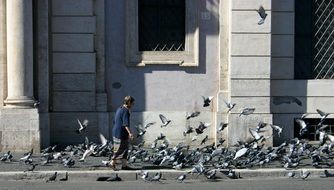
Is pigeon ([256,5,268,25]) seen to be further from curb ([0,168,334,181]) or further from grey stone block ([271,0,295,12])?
curb ([0,168,334,181])

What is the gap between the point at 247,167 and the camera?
1217 cm

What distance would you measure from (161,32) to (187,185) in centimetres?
527

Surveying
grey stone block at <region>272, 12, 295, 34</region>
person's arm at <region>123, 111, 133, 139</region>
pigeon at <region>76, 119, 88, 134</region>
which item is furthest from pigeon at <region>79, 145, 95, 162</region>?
grey stone block at <region>272, 12, 295, 34</region>

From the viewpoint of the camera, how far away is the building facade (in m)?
14.5

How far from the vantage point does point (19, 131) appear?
1367 cm

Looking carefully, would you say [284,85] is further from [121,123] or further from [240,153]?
[121,123]

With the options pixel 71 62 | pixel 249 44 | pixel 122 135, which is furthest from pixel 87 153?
pixel 249 44

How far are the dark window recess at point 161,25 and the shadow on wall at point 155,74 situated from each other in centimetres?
46

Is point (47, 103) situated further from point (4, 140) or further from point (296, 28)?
point (296, 28)

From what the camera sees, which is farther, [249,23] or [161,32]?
[161,32]

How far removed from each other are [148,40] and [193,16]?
4.16ft

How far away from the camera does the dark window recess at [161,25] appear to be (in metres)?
15.0

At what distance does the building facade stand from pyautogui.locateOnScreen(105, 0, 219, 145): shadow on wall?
2 centimetres

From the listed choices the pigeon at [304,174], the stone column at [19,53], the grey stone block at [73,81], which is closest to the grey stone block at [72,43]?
the grey stone block at [73,81]
